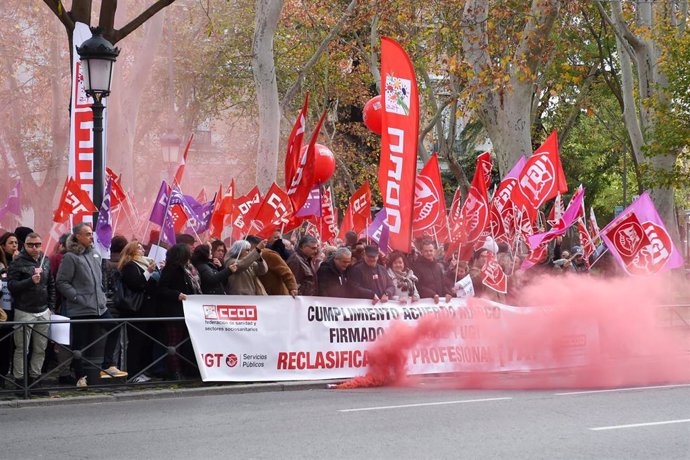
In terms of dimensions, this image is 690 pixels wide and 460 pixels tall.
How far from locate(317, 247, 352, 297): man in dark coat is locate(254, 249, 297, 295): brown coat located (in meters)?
0.48

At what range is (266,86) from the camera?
21.6 meters

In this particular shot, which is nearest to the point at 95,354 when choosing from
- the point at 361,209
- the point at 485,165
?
the point at 485,165

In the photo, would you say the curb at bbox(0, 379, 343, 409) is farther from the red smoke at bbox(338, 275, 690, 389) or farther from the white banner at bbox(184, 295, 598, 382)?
the red smoke at bbox(338, 275, 690, 389)

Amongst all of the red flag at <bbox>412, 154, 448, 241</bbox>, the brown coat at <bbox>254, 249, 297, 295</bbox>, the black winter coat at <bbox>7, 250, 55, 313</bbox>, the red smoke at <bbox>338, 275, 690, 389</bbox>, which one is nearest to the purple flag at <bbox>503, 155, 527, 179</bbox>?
Answer: the red flag at <bbox>412, 154, 448, 241</bbox>

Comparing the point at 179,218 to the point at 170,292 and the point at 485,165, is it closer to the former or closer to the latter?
the point at 485,165

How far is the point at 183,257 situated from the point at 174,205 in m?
4.99

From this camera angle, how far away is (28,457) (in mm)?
8305

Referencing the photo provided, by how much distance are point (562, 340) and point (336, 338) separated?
276cm

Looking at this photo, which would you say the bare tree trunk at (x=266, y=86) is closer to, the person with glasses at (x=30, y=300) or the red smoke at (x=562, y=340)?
the red smoke at (x=562, y=340)

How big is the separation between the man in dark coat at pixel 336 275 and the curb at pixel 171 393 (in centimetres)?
112

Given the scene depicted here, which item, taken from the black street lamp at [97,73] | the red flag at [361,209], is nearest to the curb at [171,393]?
the black street lamp at [97,73]

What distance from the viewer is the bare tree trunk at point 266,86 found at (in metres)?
21.3

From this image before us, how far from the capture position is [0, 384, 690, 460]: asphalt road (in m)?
8.34

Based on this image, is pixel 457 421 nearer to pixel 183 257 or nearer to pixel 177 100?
pixel 183 257
